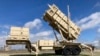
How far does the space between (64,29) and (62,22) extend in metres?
0.77

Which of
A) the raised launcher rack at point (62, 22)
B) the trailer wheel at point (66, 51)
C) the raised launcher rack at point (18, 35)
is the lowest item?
the trailer wheel at point (66, 51)

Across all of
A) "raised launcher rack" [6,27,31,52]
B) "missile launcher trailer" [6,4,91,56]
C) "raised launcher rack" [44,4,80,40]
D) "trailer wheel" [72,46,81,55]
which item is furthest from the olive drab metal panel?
"trailer wheel" [72,46,81,55]

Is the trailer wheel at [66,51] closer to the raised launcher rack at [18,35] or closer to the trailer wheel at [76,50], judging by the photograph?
the trailer wheel at [76,50]

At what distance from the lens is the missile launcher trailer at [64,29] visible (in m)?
24.5

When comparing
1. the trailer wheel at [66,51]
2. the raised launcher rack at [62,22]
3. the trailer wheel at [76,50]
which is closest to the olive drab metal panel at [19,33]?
the raised launcher rack at [62,22]

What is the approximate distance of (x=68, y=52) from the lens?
80.1 feet

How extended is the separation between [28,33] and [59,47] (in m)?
4.38

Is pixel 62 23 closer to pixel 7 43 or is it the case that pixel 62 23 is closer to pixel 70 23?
pixel 70 23

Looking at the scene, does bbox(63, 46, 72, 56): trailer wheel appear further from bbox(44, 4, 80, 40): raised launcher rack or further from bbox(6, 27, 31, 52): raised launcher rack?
bbox(6, 27, 31, 52): raised launcher rack

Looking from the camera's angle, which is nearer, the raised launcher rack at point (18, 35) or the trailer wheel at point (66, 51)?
the raised launcher rack at point (18, 35)

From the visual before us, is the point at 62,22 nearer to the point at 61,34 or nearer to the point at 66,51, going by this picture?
the point at 61,34

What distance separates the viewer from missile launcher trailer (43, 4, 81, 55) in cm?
2452

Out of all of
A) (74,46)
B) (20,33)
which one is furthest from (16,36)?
(74,46)

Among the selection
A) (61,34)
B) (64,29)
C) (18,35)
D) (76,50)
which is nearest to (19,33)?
(18,35)
